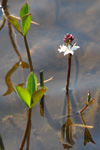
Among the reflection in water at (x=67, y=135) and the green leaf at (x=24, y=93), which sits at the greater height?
the green leaf at (x=24, y=93)

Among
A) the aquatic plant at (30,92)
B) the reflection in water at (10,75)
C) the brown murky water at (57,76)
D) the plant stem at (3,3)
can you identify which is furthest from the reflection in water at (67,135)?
the plant stem at (3,3)

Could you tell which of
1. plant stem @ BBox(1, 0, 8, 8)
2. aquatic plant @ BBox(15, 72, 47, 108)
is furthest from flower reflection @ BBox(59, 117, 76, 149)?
plant stem @ BBox(1, 0, 8, 8)

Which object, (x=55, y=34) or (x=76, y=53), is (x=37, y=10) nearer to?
(x=55, y=34)

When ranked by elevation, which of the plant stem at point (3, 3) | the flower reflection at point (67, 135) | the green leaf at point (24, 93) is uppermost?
the plant stem at point (3, 3)

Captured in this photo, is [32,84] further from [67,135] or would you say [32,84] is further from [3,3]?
[3,3]

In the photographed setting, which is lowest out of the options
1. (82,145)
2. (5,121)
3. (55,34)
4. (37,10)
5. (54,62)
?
(82,145)

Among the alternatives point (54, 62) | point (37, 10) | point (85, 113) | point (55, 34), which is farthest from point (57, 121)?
point (37, 10)

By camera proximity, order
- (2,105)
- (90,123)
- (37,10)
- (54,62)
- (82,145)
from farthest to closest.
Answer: (37,10)
(54,62)
(2,105)
(90,123)
(82,145)

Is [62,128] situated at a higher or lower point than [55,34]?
lower

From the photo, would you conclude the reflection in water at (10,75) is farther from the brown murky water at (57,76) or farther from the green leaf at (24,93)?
the green leaf at (24,93)
